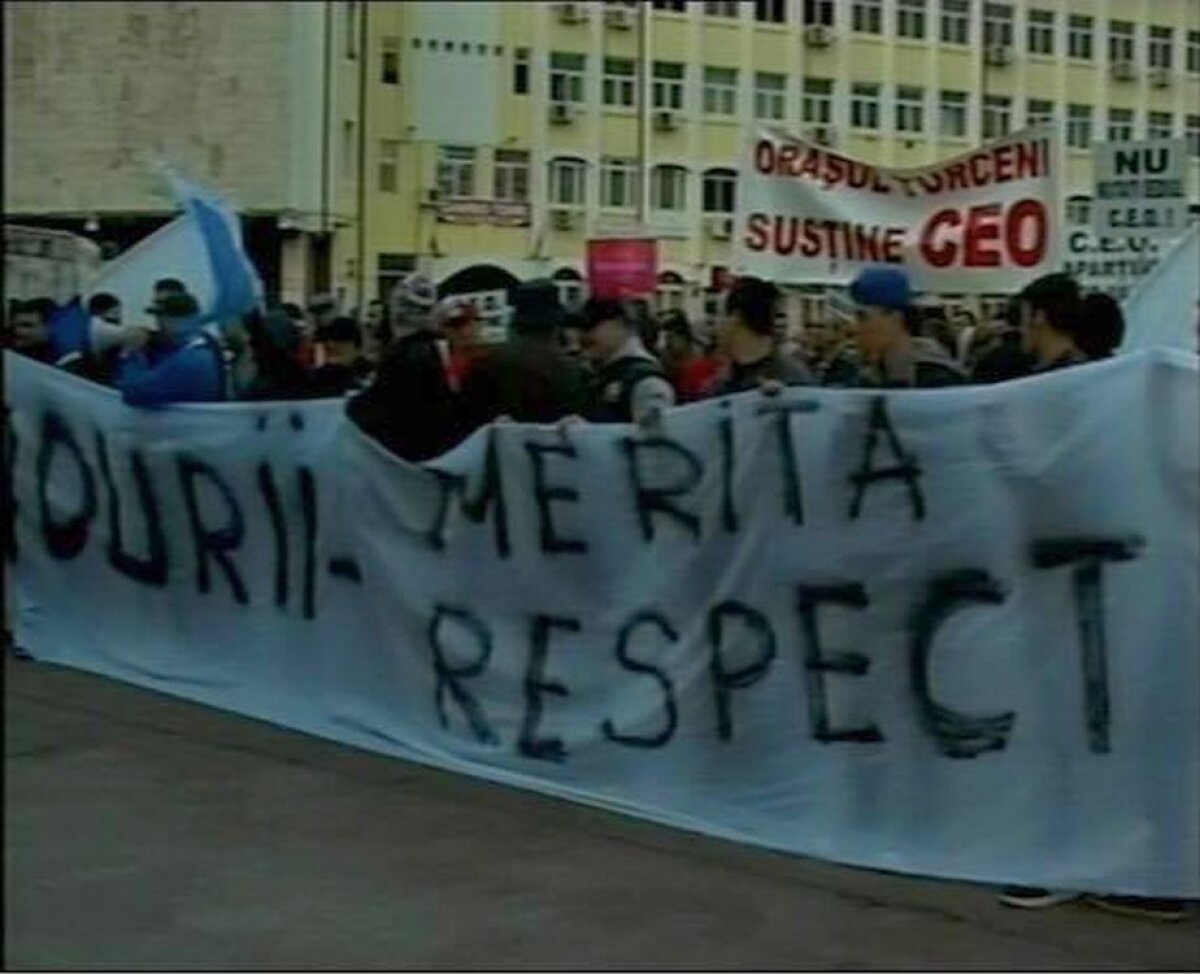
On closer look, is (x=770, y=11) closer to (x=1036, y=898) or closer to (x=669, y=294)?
(x=1036, y=898)

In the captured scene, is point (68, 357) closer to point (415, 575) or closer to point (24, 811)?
point (415, 575)

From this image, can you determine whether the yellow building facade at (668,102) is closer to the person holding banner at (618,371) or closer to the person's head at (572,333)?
the person's head at (572,333)

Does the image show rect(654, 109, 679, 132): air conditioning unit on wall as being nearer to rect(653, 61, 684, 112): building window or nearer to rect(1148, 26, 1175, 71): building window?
rect(653, 61, 684, 112): building window

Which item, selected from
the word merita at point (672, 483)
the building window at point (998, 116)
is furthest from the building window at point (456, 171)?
the building window at point (998, 116)

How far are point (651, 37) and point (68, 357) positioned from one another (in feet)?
17.6

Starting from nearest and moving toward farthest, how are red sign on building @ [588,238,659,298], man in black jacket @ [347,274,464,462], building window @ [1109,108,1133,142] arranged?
man in black jacket @ [347,274,464,462] → red sign on building @ [588,238,659,298] → building window @ [1109,108,1133,142]

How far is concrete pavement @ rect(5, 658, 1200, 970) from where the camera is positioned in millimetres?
5059

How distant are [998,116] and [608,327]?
3.06 meters

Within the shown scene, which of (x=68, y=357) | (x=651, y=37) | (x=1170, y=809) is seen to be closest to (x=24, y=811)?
(x=651, y=37)

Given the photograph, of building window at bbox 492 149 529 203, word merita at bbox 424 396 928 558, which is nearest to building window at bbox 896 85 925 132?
word merita at bbox 424 396 928 558

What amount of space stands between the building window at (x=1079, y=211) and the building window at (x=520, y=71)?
716 cm

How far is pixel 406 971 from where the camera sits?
4.97m

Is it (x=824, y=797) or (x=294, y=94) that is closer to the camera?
(x=294, y=94)

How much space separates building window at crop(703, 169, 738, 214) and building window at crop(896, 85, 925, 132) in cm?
86
